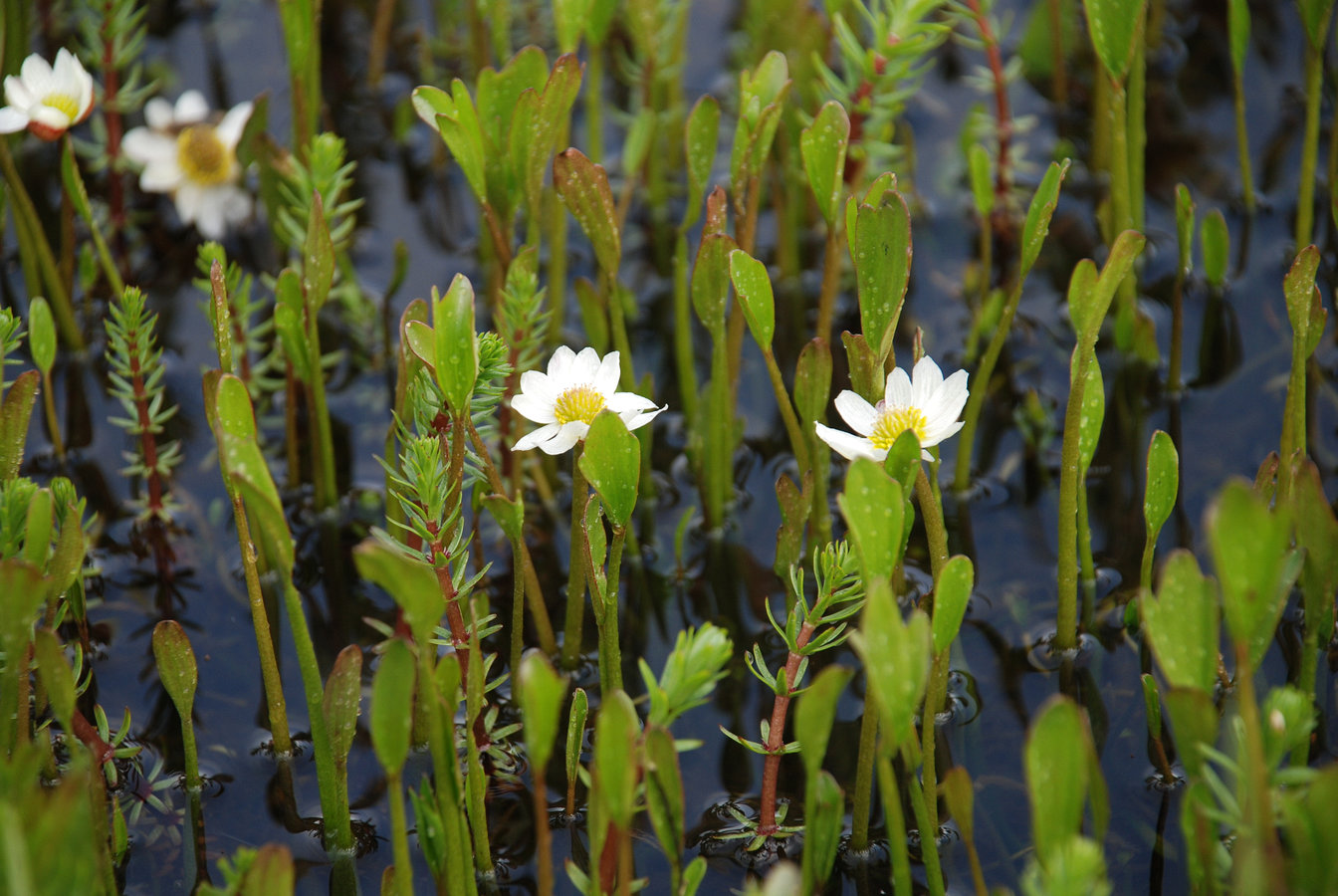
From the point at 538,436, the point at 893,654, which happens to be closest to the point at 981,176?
the point at 538,436

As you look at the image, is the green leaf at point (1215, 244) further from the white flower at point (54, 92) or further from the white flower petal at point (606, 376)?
the white flower at point (54, 92)

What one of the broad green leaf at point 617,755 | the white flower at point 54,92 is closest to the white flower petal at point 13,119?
the white flower at point 54,92

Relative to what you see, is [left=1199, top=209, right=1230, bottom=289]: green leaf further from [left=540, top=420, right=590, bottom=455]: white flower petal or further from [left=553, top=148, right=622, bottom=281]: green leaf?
[left=540, top=420, right=590, bottom=455]: white flower petal

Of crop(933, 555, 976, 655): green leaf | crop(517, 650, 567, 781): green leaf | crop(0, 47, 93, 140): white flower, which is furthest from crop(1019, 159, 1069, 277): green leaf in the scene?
crop(0, 47, 93, 140): white flower

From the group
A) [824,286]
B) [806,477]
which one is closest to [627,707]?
[806,477]

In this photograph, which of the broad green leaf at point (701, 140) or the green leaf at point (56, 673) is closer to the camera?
the green leaf at point (56, 673)

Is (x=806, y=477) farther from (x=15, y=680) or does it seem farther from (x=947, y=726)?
(x=15, y=680)
